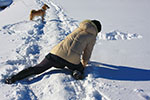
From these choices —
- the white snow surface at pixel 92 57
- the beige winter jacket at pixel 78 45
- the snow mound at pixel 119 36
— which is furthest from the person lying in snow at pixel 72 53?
the snow mound at pixel 119 36

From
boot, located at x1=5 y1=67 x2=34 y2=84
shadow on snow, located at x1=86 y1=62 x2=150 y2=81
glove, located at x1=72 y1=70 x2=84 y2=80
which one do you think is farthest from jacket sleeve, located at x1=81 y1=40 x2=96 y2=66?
boot, located at x1=5 y1=67 x2=34 y2=84

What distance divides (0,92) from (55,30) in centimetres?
309

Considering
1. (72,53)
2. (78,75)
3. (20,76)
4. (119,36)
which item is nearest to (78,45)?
(72,53)

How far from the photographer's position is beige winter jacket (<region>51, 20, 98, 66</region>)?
10.2 feet

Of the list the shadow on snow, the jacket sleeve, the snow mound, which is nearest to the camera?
the shadow on snow

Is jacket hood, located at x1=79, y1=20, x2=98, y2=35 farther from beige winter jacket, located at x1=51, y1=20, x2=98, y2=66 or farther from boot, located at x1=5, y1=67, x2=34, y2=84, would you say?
boot, located at x1=5, y1=67, x2=34, y2=84

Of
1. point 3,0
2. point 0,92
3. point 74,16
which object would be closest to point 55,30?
point 74,16

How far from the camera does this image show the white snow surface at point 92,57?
2716 millimetres

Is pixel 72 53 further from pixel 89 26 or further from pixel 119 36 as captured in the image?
pixel 119 36

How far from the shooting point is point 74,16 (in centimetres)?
702

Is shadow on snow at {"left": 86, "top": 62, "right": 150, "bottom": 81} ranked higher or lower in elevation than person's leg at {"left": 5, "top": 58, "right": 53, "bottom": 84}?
lower

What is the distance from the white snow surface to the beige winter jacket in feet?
0.92

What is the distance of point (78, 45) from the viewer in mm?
3164

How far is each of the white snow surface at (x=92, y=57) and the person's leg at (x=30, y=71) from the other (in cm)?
8
